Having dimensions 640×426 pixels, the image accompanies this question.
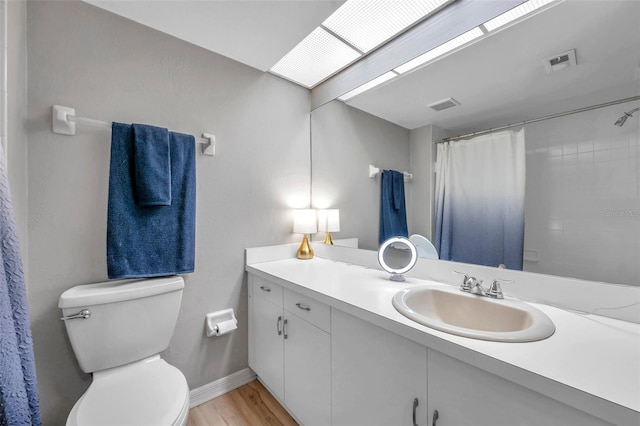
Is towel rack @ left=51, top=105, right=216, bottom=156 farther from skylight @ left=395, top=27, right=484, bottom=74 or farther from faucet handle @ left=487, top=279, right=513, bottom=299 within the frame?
faucet handle @ left=487, top=279, right=513, bottom=299

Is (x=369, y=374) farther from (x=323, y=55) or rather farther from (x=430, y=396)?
(x=323, y=55)

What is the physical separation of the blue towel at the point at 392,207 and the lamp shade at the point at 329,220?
→ 410mm

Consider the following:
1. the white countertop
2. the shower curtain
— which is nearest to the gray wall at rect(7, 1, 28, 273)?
the shower curtain

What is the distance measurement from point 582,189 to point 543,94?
413 millimetres

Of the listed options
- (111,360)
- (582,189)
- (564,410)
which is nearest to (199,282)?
(111,360)

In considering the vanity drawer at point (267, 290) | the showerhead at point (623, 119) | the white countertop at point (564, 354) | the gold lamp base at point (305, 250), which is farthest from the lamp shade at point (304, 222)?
the showerhead at point (623, 119)

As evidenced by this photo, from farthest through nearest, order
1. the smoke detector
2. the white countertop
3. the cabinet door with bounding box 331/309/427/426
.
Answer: the smoke detector → the cabinet door with bounding box 331/309/427/426 → the white countertop

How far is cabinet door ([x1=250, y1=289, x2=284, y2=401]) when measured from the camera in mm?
1446

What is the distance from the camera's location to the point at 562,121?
0.98 meters

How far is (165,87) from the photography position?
4.82 ft

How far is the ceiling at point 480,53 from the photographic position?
90 cm

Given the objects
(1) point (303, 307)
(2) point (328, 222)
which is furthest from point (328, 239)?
(1) point (303, 307)

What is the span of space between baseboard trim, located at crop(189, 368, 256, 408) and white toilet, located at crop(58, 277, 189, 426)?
47 cm

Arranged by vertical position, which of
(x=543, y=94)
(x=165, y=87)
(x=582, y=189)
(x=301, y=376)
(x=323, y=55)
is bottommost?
(x=301, y=376)
